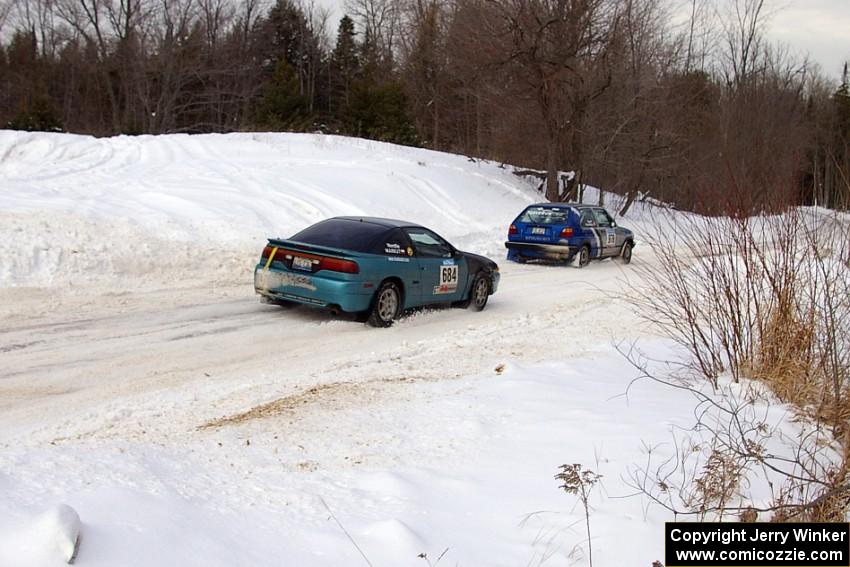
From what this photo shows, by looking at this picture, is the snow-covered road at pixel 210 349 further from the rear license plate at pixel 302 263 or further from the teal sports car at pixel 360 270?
the rear license plate at pixel 302 263

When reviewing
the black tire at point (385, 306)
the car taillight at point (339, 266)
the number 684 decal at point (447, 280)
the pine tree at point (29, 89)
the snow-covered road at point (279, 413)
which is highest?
the pine tree at point (29, 89)

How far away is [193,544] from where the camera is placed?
3604 millimetres

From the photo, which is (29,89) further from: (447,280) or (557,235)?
(447,280)

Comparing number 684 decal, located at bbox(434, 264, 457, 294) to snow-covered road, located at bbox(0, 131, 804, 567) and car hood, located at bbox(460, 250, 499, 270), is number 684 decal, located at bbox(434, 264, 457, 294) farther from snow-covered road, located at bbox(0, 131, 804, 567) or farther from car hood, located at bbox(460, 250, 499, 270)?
car hood, located at bbox(460, 250, 499, 270)

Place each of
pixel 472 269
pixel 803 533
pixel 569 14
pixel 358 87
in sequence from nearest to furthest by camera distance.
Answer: pixel 803 533
pixel 472 269
pixel 569 14
pixel 358 87

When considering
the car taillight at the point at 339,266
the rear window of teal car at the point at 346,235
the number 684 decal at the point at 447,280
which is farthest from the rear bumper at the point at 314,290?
the number 684 decal at the point at 447,280

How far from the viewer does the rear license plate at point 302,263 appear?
9.97 m

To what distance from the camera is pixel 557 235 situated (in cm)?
1825

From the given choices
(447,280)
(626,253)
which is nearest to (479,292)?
(447,280)

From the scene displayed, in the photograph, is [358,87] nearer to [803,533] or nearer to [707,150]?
[707,150]

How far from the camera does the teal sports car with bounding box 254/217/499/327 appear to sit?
388 inches

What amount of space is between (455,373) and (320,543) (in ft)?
Result: 13.4

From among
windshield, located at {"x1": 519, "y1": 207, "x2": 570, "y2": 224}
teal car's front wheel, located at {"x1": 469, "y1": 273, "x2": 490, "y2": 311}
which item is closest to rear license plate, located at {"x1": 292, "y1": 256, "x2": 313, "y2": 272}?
teal car's front wheel, located at {"x1": 469, "y1": 273, "x2": 490, "y2": 311}

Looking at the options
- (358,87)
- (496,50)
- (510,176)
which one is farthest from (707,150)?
(358,87)
